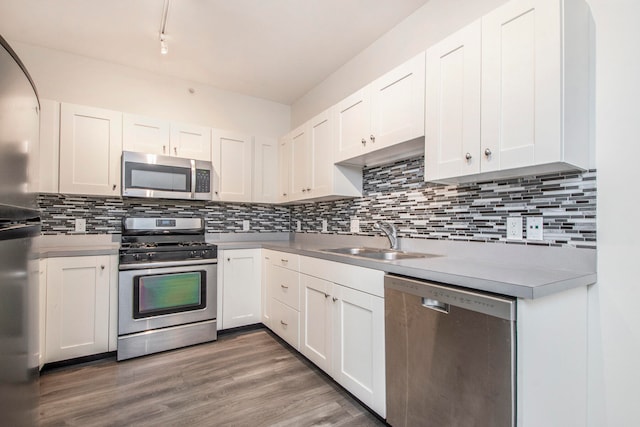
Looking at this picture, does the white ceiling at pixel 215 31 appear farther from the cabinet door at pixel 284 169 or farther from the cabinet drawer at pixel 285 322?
the cabinet drawer at pixel 285 322

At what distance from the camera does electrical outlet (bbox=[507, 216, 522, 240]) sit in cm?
157

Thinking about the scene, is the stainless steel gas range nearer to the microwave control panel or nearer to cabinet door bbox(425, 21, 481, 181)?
the microwave control panel

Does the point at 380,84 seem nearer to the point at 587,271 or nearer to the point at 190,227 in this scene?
the point at 587,271

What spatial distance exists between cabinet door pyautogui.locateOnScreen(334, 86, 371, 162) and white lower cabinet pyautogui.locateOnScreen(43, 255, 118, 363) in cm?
202

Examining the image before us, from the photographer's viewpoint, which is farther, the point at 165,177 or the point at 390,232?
the point at 165,177

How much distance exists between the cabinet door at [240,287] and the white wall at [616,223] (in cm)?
253

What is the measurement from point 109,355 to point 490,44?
3278 mm

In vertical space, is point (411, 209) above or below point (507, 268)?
above

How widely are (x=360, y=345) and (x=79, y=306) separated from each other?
6.98ft

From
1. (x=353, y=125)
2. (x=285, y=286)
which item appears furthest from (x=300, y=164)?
(x=285, y=286)

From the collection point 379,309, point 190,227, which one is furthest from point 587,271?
point 190,227

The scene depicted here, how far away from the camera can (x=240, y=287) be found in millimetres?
3023

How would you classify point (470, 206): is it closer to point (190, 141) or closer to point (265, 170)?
point (265, 170)

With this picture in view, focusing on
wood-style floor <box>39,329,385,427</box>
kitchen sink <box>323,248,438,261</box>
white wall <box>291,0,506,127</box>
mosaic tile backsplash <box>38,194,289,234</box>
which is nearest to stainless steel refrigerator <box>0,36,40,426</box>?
wood-style floor <box>39,329,385,427</box>
